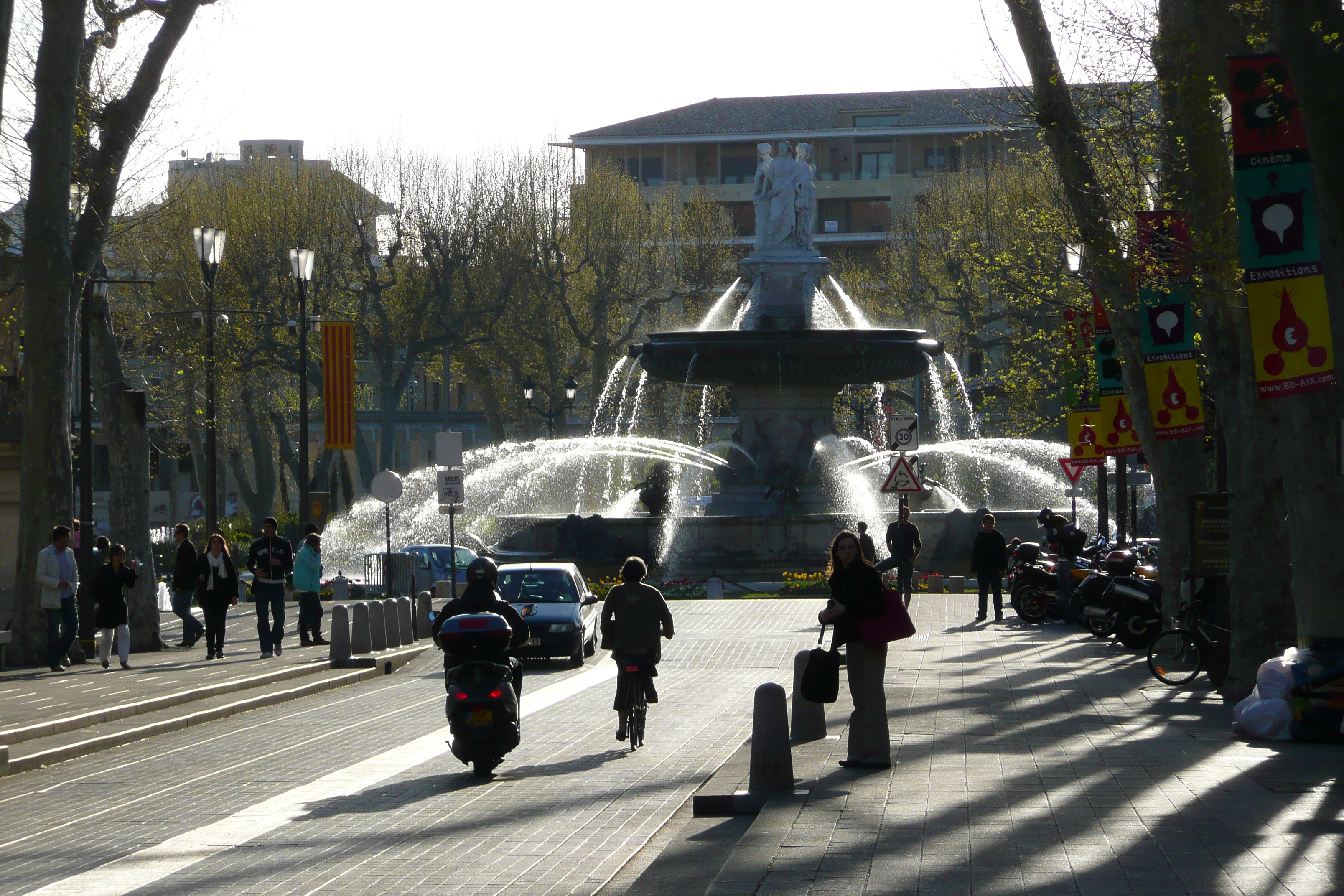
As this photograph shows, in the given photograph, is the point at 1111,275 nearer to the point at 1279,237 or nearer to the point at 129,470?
the point at 1279,237

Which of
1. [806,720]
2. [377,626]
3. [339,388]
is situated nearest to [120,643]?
[377,626]

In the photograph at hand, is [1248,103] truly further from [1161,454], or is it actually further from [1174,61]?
[1161,454]

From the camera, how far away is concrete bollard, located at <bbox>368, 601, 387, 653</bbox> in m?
23.2

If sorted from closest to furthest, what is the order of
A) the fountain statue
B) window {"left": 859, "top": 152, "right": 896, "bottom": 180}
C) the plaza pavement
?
the plaza pavement
the fountain statue
window {"left": 859, "top": 152, "right": 896, "bottom": 180}

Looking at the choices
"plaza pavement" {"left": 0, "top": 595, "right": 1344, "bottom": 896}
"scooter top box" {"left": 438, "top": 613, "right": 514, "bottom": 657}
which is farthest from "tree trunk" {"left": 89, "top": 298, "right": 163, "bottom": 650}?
"scooter top box" {"left": 438, "top": 613, "right": 514, "bottom": 657}

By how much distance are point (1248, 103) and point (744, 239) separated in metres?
81.1

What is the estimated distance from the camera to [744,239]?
305ft

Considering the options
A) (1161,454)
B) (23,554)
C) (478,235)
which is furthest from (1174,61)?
(478,235)

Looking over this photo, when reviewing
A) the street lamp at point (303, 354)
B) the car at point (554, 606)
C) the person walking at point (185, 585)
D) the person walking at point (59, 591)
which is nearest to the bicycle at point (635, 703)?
the car at point (554, 606)

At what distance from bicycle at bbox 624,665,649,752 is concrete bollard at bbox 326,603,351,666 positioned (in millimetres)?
8739

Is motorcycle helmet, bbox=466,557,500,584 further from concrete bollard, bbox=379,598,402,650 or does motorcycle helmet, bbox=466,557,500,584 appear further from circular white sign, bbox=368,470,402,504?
circular white sign, bbox=368,470,402,504

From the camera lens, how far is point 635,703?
13.7 metres

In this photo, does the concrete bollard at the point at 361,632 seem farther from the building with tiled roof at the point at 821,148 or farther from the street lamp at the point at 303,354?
the building with tiled roof at the point at 821,148

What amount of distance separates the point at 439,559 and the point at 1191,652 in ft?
71.6
